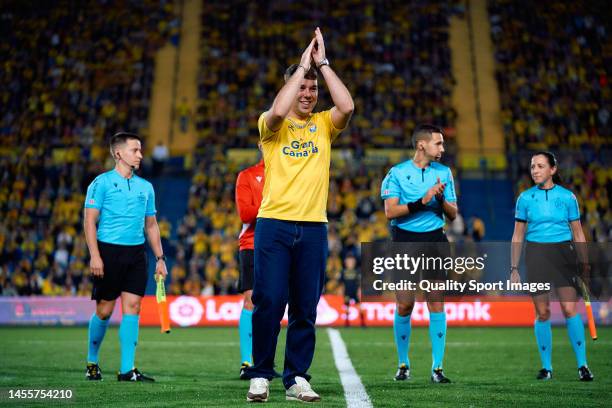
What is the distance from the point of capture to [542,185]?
871 centimetres

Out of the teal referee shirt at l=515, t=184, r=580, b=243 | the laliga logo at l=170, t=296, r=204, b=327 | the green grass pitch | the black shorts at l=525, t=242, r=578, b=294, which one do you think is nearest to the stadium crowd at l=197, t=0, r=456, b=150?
the laliga logo at l=170, t=296, r=204, b=327

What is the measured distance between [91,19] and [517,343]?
24.2 metres

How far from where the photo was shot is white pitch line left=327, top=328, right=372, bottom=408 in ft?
20.0

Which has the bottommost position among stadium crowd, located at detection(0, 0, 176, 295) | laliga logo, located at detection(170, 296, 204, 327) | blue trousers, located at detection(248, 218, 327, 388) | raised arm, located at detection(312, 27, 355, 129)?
blue trousers, located at detection(248, 218, 327, 388)

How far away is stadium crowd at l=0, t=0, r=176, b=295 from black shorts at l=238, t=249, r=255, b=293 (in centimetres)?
1339

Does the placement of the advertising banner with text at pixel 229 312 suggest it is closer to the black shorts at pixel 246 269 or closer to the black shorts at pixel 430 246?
the black shorts at pixel 246 269

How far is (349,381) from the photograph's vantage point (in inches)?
308

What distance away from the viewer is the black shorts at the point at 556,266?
8453mm

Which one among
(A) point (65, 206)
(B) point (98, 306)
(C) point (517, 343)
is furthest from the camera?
(A) point (65, 206)

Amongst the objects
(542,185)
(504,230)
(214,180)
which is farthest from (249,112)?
(542,185)

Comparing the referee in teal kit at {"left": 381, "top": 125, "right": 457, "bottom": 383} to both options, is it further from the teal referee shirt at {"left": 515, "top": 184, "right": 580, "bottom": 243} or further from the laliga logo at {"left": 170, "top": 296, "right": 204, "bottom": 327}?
the laliga logo at {"left": 170, "top": 296, "right": 204, "bottom": 327}

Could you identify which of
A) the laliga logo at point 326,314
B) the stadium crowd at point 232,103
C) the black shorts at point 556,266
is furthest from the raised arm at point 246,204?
the stadium crowd at point 232,103

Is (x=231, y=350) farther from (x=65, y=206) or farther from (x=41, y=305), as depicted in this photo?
(x=65, y=206)

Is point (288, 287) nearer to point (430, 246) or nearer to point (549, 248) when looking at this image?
point (430, 246)
